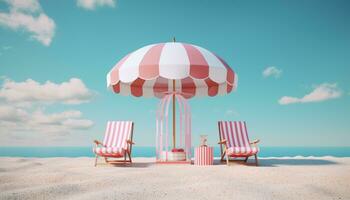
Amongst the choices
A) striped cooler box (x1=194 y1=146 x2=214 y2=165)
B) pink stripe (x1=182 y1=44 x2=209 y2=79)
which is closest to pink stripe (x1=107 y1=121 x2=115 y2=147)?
striped cooler box (x1=194 y1=146 x2=214 y2=165)

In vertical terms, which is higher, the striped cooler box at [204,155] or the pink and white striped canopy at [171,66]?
the pink and white striped canopy at [171,66]

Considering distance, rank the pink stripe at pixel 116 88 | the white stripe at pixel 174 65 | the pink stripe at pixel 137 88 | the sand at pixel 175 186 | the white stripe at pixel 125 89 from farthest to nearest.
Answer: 1. the pink stripe at pixel 137 88
2. the white stripe at pixel 125 89
3. the pink stripe at pixel 116 88
4. the white stripe at pixel 174 65
5. the sand at pixel 175 186

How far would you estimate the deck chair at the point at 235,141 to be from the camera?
6.32 m

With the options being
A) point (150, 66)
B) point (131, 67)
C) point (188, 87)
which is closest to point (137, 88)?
point (188, 87)

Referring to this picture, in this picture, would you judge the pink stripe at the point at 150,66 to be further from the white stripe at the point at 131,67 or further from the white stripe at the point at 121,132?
the white stripe at the point at 121,132

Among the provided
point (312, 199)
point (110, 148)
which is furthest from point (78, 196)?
point (110, 148)

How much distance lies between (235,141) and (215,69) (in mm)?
1679

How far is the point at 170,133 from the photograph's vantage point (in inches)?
275

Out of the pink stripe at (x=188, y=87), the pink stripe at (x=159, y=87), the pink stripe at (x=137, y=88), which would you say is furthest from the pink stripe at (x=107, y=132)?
the pink stripe at (x=188, y=87)

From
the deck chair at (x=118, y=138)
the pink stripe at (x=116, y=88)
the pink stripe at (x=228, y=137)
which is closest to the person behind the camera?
the deck chair at (x=118, y=138)

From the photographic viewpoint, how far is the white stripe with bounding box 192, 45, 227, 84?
5.99 metres

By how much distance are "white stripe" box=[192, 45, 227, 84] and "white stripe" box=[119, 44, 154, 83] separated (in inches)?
45.4

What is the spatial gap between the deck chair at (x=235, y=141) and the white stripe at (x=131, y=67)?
2108 millimetres

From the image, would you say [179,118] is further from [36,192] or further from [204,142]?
[36,192]
